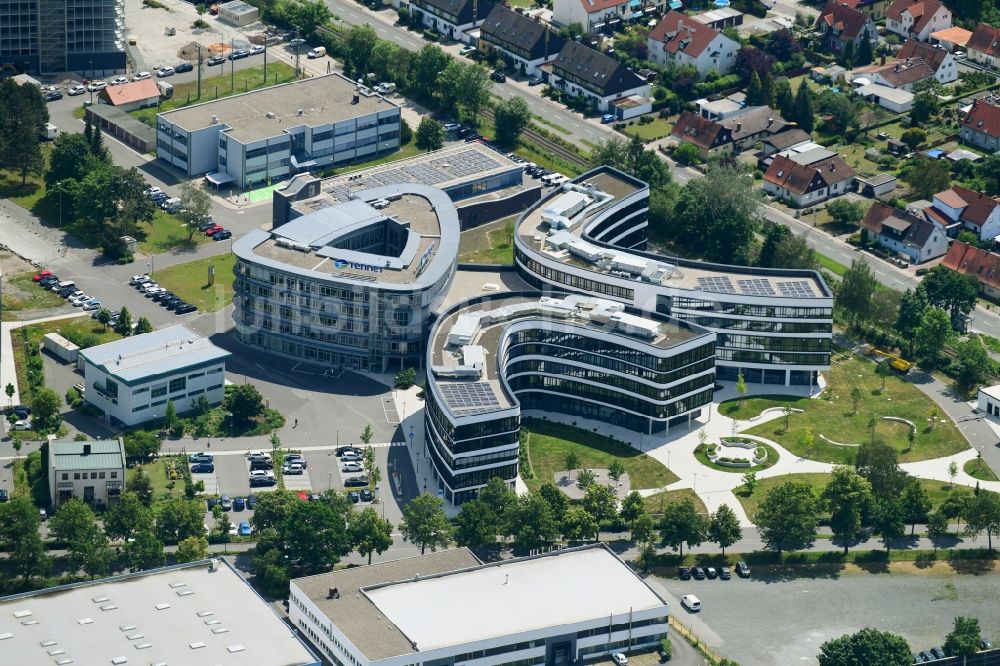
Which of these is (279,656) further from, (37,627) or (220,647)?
(37,627)

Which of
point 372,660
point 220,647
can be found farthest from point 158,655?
point 372,660

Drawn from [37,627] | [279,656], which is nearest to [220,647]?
[279,656]

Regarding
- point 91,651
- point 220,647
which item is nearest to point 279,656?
point 220,647

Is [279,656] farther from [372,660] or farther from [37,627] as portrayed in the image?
[37,627]

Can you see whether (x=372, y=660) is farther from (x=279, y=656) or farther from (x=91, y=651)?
(x=91, y=651)

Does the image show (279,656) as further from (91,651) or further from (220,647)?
(91,651)

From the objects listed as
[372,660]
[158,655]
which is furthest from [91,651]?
[372,660]
